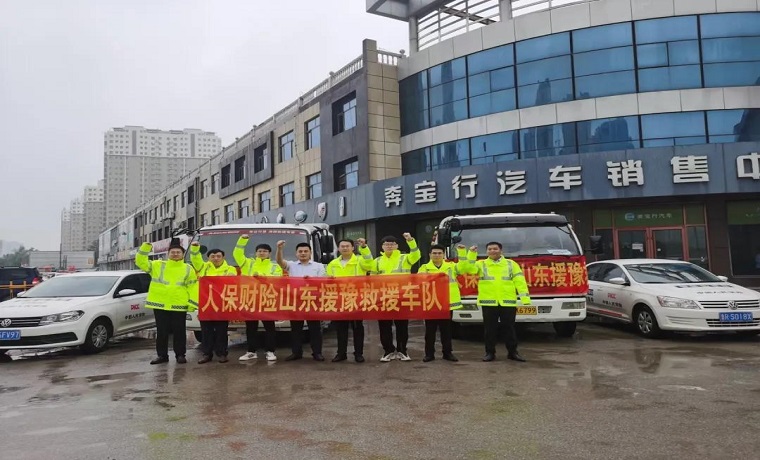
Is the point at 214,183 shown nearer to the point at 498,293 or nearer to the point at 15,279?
the point at 15,279

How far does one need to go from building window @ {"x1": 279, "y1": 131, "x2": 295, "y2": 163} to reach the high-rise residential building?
243ft

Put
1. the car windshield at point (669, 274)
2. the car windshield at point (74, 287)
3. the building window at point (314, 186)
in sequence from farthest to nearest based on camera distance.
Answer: the building window at point (314, 186) < the car windshield at point (669, 274) < the car windshield at point (74, 287)

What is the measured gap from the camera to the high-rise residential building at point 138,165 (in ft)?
365

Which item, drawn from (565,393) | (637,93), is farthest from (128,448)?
(637,93)

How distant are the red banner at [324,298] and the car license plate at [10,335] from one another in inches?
118

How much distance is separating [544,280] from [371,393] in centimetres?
432

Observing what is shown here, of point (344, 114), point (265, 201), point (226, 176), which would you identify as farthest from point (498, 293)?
point (226, 176)

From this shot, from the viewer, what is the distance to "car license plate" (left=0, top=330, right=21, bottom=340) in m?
8.35

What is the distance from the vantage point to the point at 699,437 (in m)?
4.21

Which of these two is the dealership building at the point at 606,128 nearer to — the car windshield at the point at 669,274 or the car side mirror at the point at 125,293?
the car windshield at the point at 669,274

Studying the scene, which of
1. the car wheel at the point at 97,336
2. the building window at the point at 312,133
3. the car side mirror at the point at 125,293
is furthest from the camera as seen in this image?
the building window at the point at 312,133

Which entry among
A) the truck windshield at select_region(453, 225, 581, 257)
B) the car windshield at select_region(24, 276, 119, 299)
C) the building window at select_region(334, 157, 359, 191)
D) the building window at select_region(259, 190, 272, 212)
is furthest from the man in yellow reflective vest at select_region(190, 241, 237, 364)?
the building window at select_region(259, 190, 272, 212)

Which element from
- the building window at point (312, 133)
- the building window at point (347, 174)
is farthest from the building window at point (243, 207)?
the building window at point (347, 174)

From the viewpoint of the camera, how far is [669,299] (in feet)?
30.0
